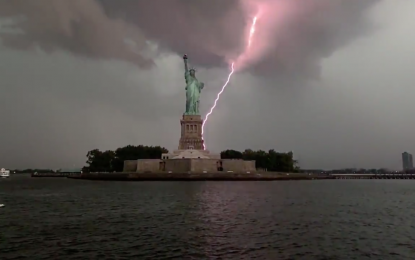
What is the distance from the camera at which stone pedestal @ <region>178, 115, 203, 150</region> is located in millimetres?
81438

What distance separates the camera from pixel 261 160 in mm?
106250

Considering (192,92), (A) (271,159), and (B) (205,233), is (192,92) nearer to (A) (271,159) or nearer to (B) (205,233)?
(A) (271,159)

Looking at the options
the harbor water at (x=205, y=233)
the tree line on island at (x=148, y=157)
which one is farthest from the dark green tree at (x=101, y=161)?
the harbor water at (x=205, y=233)

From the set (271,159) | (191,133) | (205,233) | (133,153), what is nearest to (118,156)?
(133,153)

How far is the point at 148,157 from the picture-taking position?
4090 inches

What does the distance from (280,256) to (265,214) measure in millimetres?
10117

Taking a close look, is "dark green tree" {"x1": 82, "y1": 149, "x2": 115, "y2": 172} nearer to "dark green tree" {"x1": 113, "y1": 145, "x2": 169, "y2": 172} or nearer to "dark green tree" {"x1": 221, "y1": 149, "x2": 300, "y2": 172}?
"dark green tree" {"x1": 113, "y1": 145, "x2": 169, "y2": 172}

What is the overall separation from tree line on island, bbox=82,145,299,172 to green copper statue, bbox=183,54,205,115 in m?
24.4

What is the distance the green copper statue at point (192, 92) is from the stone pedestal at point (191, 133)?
193 centimetres

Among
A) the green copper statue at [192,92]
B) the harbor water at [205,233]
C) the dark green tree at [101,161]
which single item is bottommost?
the harbor water at [205,233]

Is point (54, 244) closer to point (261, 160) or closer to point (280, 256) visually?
point (280, 256)

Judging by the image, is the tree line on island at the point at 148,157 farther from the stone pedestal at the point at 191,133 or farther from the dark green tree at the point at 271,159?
the stone pedestal at the point at 191,133

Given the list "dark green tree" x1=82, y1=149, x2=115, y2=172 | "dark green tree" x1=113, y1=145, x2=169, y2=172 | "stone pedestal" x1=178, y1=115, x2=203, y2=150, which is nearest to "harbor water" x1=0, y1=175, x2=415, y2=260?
"stone pedestal" x1=178, y1=115, x2=203, y2=150

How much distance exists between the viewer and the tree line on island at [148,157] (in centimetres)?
10456
